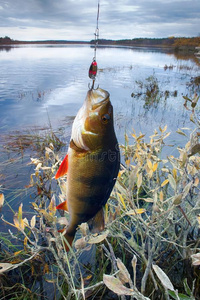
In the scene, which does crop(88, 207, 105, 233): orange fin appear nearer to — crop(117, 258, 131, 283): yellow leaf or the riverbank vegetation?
the riverbank vegetation

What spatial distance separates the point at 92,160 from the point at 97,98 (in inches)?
18.4

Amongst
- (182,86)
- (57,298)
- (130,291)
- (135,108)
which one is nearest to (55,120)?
(135,108)

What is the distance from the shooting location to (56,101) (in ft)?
39.6

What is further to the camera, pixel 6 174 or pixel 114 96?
pixel 114 96

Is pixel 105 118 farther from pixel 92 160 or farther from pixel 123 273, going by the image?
pixel 123 273

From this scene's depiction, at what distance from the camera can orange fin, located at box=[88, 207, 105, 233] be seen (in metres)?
1.71

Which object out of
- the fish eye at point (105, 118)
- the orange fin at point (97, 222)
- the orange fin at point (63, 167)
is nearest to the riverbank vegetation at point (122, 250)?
the orange fin at point (97, 222)

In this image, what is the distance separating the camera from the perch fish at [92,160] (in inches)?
62.7

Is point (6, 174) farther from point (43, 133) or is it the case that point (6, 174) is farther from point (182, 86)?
point (182, 86)

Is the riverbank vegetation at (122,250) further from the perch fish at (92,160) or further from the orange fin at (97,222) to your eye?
the perch fish at (92,160)

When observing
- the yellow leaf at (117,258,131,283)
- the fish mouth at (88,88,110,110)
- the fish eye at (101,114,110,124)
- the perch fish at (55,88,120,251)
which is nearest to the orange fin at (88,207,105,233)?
the perch fish at (55,88,120,251)

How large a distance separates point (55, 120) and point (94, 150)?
7881mm

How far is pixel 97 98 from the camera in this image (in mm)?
1712

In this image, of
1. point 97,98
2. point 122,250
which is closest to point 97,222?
point 97,98
